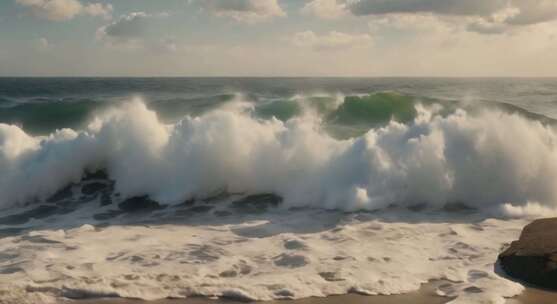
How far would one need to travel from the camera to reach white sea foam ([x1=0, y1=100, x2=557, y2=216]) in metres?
9.86

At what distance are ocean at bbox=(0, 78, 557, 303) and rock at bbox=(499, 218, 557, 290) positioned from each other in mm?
227

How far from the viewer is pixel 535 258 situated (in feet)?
19.8

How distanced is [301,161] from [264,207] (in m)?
1.71

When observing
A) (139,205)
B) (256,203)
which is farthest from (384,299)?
(139,205)

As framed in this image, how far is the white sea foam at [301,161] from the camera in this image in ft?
32.3

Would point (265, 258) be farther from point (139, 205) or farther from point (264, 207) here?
point (139, 205)

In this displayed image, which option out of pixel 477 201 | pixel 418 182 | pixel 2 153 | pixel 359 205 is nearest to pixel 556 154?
pixel 477 201

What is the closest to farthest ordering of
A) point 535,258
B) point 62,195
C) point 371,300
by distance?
point 371,300 < point 535,258 < point 62,195

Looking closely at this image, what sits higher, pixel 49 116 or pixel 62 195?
pixel 49 116

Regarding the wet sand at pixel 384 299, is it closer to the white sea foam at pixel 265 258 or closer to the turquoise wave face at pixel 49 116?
the white sea foam at pixel 265 258

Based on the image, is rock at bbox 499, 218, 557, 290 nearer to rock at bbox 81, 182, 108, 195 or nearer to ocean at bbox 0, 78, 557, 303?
ocean at bbox 0, 78, 557, 303

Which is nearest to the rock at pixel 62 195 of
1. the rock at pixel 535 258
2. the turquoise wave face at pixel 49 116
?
the rock at pixel 535 258

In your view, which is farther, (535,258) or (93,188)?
(93,188)

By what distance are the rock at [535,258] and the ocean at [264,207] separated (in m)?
0.23
